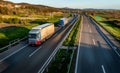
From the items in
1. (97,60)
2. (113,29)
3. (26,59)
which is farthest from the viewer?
(113,29)

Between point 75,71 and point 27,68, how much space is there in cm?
570

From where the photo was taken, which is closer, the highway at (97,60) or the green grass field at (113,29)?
the highway at (97,60)

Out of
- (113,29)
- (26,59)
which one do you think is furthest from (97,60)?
(113,29)

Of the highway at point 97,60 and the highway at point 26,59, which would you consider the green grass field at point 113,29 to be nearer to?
the highway at point 97,60

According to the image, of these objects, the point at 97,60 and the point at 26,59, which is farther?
the point at 97,60

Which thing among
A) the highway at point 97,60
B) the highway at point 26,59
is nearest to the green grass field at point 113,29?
the highway at point 97,60

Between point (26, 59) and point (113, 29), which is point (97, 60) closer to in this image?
point (26, 59)

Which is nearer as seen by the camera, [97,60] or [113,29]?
[97,60]

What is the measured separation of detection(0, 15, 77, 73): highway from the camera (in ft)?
78.5

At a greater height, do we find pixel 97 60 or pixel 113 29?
pixel 97 60

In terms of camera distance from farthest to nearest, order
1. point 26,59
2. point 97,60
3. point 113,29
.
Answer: point 113,29 → point 97,60 → point 26,59

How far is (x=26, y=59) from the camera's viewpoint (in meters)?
28.2

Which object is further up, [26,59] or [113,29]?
[26,59]

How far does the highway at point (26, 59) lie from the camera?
23938 mm
